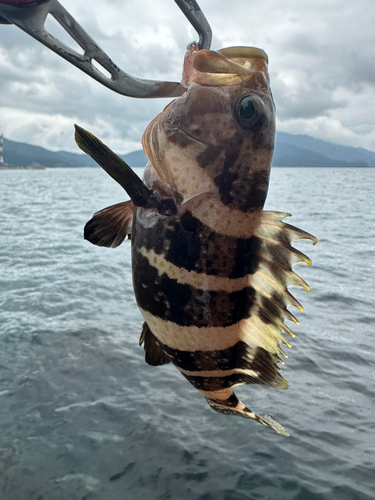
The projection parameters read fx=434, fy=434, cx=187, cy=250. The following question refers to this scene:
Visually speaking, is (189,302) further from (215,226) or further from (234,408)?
(234,408)

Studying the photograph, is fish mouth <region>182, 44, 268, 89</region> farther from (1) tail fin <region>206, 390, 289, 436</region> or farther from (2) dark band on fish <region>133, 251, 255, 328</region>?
(1) tail fin <region>206, 390, 289, 436</region>

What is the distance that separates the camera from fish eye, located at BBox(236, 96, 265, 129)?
2.54 metres

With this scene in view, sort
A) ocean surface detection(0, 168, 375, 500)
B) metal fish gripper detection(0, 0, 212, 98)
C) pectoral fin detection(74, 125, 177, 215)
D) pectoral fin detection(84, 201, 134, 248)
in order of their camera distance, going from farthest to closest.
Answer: ocean surface detection(0, 168, 375, 500) → metal fish gripper detection(0, 0, 212, 98) → pectoral fin detection(84, 201, 134, 248) → pectoral fin detection(74, 125, 177, 215)

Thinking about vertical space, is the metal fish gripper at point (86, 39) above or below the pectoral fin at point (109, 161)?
above

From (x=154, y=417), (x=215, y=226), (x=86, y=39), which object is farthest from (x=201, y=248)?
(x=154, y=417)

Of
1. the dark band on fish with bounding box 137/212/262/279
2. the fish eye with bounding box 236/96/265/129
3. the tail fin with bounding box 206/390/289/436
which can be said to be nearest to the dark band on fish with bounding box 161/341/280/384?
the tail fin with bounding box 206/390/289/436

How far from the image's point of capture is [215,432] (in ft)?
18.4

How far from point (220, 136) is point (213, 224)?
522 mm

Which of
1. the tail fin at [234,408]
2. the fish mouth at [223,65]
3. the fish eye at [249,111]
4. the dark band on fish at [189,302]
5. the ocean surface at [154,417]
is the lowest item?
the ocean surface at [154,417]

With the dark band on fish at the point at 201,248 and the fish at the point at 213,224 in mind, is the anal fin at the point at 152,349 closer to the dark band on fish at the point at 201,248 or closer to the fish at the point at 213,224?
the fish at the point at 213,224

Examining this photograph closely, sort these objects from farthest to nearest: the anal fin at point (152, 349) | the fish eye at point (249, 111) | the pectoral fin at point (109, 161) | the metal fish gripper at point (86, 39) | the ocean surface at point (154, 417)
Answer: the ocean surface at point (154, 417)
the anal fin at point (152, 349)
the metal fish gripper at point (86, 39)
the fish eye at point (249, 111)
the pectoral fin at point (109, 161)

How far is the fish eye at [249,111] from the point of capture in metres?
2.54

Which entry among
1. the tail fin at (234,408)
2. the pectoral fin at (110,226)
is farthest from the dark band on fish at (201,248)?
the tail fin at (234,408)

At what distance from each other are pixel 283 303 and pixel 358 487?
336 cm
